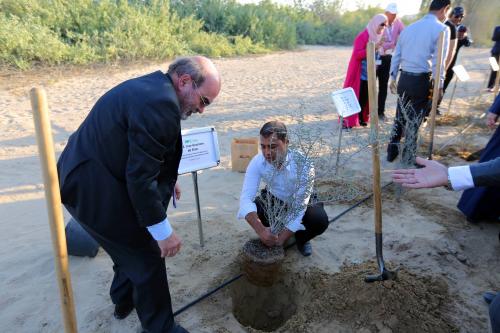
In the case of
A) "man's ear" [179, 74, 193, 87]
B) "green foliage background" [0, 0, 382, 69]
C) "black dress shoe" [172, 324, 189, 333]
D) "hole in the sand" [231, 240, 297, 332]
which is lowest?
"hole in the sand" [231, 240, 297, 332]

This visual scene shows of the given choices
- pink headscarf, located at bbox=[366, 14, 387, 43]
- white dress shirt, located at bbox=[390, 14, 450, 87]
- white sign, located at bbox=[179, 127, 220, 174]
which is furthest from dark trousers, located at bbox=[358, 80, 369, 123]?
white sign, located at bbox=[179, 127, 220, 174]

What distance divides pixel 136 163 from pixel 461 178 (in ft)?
5.64

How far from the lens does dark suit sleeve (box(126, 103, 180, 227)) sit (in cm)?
165

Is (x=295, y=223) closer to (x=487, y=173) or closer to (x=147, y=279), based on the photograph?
(x=147, y=279)

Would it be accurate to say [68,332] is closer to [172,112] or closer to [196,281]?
[172,112]

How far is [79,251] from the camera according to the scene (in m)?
2.98

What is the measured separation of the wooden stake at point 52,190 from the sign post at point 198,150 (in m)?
1.44

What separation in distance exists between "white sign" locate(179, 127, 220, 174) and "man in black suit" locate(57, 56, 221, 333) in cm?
73

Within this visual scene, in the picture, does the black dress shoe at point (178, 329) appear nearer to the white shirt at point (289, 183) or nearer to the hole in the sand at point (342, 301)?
the hole in the sand at point (342, 301)

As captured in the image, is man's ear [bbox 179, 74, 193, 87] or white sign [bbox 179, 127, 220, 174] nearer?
man's ear [bbox 179, 74, 193, 87]

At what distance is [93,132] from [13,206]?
9.38 ft

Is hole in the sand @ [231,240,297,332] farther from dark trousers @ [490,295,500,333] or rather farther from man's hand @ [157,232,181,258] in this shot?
dark trousers @ [490,295,500,333]

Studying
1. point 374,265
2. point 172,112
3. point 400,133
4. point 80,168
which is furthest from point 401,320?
point 400,133

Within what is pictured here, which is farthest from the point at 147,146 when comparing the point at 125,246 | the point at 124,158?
the point at 125,246
